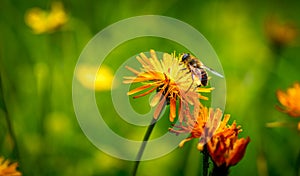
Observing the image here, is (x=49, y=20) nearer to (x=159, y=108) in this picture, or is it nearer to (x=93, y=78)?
(x=93, y=78)

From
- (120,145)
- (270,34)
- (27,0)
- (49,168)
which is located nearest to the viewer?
(49,168)

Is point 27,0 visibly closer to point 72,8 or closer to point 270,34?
point 72,8

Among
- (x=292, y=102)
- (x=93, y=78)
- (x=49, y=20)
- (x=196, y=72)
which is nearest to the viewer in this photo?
(x=196, y=72)

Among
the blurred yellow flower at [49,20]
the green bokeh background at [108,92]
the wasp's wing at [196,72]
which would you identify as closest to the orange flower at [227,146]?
the wasp's wing at [196,72]

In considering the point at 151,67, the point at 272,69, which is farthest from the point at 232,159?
the point at 272,69

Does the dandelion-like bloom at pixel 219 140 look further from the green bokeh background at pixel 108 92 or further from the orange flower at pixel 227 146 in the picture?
the green bokeh background at pixel 108 92

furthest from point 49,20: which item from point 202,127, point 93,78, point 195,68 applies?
point 202,127
